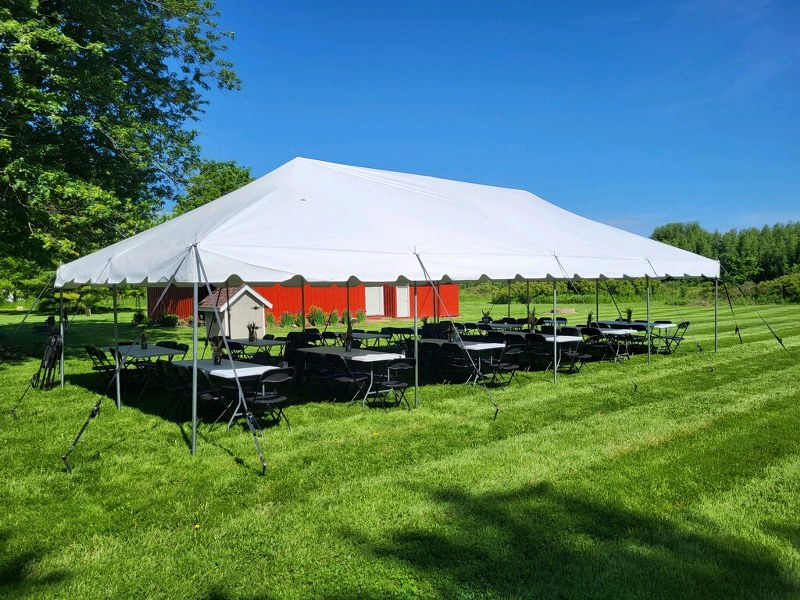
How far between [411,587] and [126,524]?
218cm

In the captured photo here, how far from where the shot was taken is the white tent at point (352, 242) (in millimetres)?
6422

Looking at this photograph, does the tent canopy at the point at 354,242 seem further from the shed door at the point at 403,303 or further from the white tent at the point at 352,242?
the shed door at the point at 403,303

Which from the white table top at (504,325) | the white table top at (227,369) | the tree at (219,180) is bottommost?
the white table top at (227,369)

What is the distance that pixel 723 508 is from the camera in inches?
167

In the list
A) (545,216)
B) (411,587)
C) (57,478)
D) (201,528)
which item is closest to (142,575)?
(201,528)

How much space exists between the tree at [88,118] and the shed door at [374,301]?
12.7m

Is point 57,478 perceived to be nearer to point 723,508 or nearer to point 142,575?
point 142,575

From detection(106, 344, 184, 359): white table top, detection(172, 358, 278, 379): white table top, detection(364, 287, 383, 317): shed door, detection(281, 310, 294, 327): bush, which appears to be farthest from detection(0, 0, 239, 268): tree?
detection(364, 287, 383, 317): shed door

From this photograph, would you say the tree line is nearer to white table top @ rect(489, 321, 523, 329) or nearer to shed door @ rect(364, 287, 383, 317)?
shed door @ rect(364, 287, 383, 317)

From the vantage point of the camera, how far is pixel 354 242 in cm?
723

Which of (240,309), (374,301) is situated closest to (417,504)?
(240,309)

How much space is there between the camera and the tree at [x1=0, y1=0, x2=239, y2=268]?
34.1 ft

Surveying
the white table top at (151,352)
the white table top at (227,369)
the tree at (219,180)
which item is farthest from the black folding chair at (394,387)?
the tree at (219,180)

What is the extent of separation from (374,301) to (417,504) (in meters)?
22.7
